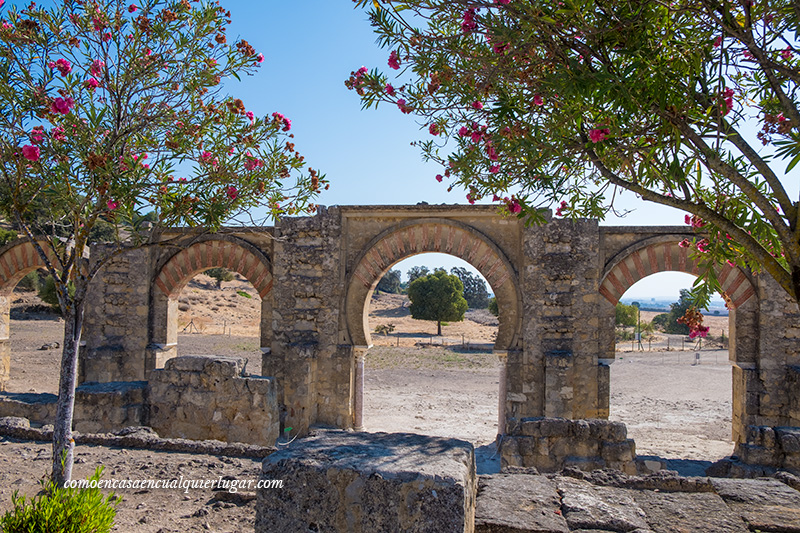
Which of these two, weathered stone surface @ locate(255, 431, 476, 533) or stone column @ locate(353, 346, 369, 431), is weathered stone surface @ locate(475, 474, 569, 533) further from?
stone column @ locate(353, 346, 369, 431)

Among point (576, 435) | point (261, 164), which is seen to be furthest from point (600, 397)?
point (261, 164)

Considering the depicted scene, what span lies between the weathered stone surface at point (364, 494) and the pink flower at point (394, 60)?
2383mm

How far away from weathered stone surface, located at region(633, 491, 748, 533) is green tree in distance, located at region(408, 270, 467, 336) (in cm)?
2217

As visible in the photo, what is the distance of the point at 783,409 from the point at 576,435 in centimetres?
366

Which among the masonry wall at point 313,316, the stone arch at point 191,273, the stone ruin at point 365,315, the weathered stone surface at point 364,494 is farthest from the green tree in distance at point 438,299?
the weathered stone surface at point 364,494

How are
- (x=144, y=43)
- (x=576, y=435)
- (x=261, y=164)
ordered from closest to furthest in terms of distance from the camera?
(x=144, y=43)
(x=261, y=164)
(x=576, y=435)

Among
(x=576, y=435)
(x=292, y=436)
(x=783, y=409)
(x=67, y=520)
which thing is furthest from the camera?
(x=292, y=436)

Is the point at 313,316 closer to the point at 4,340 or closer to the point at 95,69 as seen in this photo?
the point at 95,69

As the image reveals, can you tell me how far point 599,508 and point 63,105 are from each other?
378 cm

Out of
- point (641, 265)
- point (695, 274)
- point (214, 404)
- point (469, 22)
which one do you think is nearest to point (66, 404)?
point (214, 404)

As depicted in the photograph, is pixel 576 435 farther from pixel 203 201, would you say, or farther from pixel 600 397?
pixel 203 201

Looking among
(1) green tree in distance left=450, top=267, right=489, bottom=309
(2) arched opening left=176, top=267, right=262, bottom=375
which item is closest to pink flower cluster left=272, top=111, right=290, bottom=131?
(2) arched opening left=176, top=267, right=262, bottom=375

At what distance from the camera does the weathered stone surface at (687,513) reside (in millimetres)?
2658

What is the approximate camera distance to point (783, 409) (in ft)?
22.4
